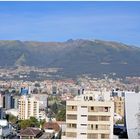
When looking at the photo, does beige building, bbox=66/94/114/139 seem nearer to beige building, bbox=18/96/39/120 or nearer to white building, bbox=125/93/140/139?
white building, bbox=125/93/140/139

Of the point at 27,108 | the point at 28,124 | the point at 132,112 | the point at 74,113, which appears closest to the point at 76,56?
the point at 27,108

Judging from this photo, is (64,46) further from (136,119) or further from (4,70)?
(136,119)

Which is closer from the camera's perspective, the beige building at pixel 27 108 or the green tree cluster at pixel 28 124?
the green tree cluster at pixel 28 124

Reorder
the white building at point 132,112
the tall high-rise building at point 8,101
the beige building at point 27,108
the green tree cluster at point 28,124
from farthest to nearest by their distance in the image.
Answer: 1. the tall high-rise building at point 8,101
2. the beige building at point 27,108
3. the green tree cluster at point 28,124
4. the white building at point 132,112

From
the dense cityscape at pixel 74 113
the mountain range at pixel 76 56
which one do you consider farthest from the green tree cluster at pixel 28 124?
the mountain range at pixel 76 56

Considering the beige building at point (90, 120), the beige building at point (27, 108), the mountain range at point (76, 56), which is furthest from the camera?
the mountain range at point (76, 56)

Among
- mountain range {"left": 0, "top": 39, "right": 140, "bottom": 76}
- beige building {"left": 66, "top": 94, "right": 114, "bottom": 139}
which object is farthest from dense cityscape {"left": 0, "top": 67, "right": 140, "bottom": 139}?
mountain range {"left": 0, "top": 39, "right": 140, "bottom": 76}

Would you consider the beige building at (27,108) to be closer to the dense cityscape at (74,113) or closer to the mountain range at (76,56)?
the dense cityscape at (74,113)
